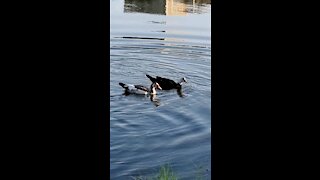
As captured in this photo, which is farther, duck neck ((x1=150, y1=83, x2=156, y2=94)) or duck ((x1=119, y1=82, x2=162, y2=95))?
duck neck ((x1=150, y1=83, x2=156, y2=94))

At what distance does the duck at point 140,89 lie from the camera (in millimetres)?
10711

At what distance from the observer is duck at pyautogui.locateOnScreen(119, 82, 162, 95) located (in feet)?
35.1

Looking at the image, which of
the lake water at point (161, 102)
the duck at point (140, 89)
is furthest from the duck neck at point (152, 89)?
the lake water at point (161, 102)

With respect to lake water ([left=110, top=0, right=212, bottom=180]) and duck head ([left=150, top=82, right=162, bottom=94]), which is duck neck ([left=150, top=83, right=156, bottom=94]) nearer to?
duck head ([left=150, top=82, right=162, bottom=94])

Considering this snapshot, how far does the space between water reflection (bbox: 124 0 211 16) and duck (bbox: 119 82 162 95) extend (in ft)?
36.7

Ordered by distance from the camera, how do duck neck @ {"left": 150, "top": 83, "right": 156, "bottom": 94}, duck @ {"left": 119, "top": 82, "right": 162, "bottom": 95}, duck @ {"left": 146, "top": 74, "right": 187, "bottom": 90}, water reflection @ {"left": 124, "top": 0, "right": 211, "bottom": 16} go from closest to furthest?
duck @ {"left": 119, "top": 82, "right": 162, "bottom": 95}
duck neck @ {"left": 150, "top": 83, "right": 156, "bottom": 94}
duck @ {"left": 146, "top": 74, "right": 187, "bottom": 90}
water reflection @ {"left": 124, "top": 0, "right": 211, "bottom": 16}

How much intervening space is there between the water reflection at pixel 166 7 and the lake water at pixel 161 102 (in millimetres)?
2091

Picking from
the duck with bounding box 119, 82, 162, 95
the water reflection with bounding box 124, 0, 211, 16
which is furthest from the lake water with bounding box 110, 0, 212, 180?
A: the water reflection with bounding box 124, 0, 211, 16

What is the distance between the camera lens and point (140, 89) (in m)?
11.0
